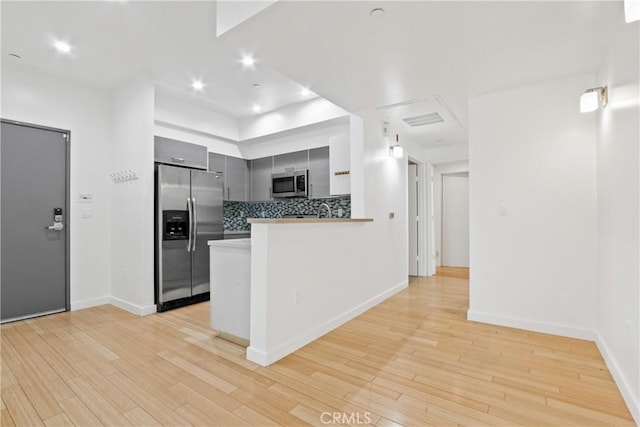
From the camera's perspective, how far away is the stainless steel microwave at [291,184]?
4594 mm

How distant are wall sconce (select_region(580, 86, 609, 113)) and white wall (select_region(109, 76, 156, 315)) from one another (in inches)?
167

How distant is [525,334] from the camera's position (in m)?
2.88

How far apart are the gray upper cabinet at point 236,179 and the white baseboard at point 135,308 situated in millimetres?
2028

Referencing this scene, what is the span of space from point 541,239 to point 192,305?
159 inches

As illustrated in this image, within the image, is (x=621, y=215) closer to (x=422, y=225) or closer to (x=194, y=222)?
(x=422, y=225)

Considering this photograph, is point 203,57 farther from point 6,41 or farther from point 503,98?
point 503,98

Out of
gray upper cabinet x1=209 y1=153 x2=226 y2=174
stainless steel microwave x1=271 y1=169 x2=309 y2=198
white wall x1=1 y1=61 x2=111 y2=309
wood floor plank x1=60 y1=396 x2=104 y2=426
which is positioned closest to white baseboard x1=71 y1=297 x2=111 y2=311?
white wall x1=1 y1=61 x2=111 y2=309

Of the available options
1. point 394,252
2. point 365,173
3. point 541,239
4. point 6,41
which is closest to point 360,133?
point 365,173

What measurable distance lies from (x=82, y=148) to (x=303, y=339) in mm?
3660

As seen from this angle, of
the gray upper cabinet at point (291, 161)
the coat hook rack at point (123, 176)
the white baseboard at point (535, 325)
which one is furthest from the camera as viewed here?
the gray upper cabinet at point (291, 161)

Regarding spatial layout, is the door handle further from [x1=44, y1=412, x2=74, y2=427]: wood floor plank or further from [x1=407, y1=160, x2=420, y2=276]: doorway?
[x1=407, y1=160, x2=420, y2=276]: doorway

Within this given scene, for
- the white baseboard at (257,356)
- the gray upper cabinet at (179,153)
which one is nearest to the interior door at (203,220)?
the gray upper cabinet at (179,153)

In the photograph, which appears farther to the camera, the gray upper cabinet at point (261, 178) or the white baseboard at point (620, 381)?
the gray upper cabinet at point (261, 178)

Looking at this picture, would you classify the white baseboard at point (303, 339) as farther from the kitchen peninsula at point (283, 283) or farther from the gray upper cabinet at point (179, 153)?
the gray upper cabinet at point (179, 153)
